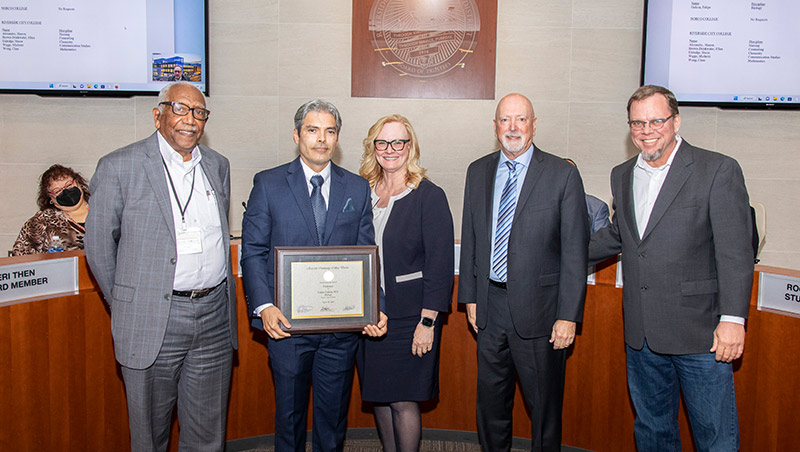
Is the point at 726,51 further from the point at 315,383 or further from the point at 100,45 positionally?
the point at 100,45

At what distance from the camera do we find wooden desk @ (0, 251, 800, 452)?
2.51m

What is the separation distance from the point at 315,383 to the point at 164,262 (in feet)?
2.69

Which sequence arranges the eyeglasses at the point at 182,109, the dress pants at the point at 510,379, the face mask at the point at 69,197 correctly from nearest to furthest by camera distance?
the eyeglasses at the point at 182,109, the dress pants at the point at 510,379, the face mask at the point at 69,197

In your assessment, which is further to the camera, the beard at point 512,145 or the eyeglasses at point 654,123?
the beard at point 512,145

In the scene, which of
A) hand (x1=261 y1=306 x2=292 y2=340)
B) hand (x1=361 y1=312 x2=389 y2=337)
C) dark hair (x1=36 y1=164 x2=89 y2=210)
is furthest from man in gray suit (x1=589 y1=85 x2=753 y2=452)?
dark hair (x1=36 y1=164 x2=89 y2=210)

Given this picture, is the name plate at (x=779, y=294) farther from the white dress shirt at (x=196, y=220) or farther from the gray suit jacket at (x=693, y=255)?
the white dress shirt at (x=196, y=220)

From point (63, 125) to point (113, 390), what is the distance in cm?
274

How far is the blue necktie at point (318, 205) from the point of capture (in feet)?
7.91

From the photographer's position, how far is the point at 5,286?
2.46m

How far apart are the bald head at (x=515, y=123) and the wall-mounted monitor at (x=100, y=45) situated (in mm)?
2840

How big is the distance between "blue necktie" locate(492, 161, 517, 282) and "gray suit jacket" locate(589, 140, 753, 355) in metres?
0.53

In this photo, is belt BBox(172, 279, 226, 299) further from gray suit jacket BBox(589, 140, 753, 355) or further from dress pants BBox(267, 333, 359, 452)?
gray suit jacket BBox(589, 140, 753, 355)

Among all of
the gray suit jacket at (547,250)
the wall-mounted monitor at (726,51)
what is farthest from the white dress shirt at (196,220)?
the wall-mounted monitor at (726,51)

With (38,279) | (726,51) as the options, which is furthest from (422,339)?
(726,51)
